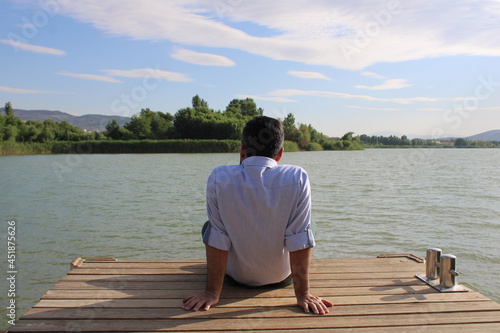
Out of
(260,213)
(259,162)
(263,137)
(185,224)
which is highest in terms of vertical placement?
(263,137)

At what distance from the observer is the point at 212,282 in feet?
9.10

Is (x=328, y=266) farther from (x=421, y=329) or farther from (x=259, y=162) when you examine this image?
(x=259, y=162)

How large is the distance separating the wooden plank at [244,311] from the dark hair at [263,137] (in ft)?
3.52

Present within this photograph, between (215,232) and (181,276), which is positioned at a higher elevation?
(215,232)

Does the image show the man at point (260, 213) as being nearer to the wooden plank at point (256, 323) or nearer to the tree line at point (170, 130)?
the wooden plank at point (256, 323)

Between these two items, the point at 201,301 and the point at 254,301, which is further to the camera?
the point at 254,301

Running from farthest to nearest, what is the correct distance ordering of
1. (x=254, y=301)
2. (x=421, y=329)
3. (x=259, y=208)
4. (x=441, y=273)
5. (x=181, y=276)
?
(x=181, y=276), (x=441, y=273), (x=254, y=301), (x=259, y=208), (x=421, y=329)

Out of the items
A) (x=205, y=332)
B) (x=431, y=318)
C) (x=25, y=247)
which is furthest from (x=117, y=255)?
(x=431, y=318)

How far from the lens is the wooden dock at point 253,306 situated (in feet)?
8.16

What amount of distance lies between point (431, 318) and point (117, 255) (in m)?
6.20

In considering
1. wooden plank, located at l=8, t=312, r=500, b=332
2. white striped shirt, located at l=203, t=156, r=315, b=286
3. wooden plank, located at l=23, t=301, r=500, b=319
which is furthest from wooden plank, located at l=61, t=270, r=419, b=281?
white striped shirt, located at l=203, t=156, r=315, b=286

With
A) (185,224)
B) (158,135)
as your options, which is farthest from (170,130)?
(185,224)

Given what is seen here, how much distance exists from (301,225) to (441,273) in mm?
1453

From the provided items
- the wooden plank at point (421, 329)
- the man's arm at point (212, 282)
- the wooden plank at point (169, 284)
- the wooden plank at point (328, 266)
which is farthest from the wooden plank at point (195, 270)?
the wooden plank at point (421, 329)
